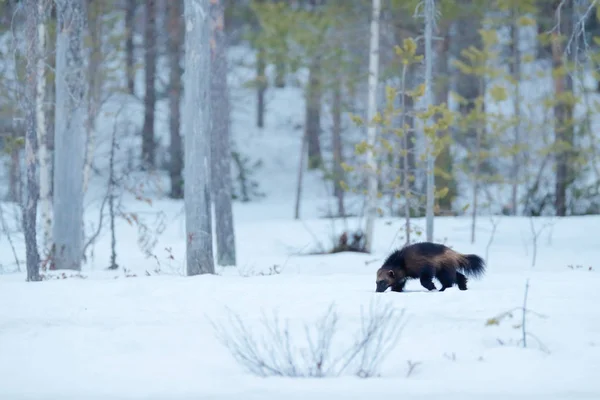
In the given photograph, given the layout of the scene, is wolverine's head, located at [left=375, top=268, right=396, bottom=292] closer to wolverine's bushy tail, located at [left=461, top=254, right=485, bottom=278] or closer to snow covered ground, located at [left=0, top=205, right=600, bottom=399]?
snow covered ground, located at [left=0, top=205, right=600, bottom=399]

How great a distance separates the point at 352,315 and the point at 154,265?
24.8ft

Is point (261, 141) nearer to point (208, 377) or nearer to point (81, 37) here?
point (81, 37)

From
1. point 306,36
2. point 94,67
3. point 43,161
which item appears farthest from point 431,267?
point 306,36

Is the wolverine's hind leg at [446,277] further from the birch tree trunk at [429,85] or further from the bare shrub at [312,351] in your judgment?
the birch tree trunk at [429,85]

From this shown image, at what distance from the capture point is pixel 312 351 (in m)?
6.36

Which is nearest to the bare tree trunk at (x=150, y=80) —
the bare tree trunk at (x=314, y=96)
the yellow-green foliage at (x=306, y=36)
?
the yellow-green foliage at (x=306, y=36)

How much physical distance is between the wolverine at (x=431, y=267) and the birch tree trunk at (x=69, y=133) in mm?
5739

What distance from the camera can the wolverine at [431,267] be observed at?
9.18m

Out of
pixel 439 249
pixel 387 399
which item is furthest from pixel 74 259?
pixel 387 399

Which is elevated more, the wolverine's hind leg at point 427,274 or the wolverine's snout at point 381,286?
the wolverine's hind leg at point 427,274

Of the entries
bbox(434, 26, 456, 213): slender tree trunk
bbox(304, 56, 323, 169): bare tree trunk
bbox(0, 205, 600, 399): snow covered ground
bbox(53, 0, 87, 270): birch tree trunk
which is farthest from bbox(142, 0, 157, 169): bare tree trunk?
bbox(0, 205, 600, 399): snow covered ground

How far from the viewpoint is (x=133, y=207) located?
84.8 feet

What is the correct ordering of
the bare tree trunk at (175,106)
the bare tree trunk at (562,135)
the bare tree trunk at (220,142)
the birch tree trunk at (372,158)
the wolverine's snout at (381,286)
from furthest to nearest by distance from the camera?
the bare tree trunk at (175,106)
the bare tree trunk at (562,135)
the birch tree trunk at (372,158)
the bare tree trunk at (220,142)
the wolverine's snout at (381,286)

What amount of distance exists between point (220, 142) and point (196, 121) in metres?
4.28
